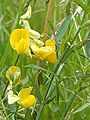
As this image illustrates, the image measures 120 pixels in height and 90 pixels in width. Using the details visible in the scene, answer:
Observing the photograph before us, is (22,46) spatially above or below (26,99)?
above

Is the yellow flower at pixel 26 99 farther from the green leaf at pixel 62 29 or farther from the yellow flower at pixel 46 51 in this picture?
the green leaf at pixel 62 29

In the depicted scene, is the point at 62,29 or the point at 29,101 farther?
the point at 62,29

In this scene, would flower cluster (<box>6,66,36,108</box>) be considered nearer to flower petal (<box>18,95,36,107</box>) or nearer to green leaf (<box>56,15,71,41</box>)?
flower petal (<box>18,95,36,107</box>)

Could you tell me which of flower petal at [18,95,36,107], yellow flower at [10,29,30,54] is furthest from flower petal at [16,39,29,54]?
flower petal at [18,95,36,107]

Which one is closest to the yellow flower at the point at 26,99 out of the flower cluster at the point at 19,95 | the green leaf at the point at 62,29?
the flower cluster at the point at 19,95

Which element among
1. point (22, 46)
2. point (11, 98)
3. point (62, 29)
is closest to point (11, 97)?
point (11, 98)

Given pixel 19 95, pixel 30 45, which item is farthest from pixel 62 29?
pixel 19 95

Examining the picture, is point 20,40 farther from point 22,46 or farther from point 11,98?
point 11,98
